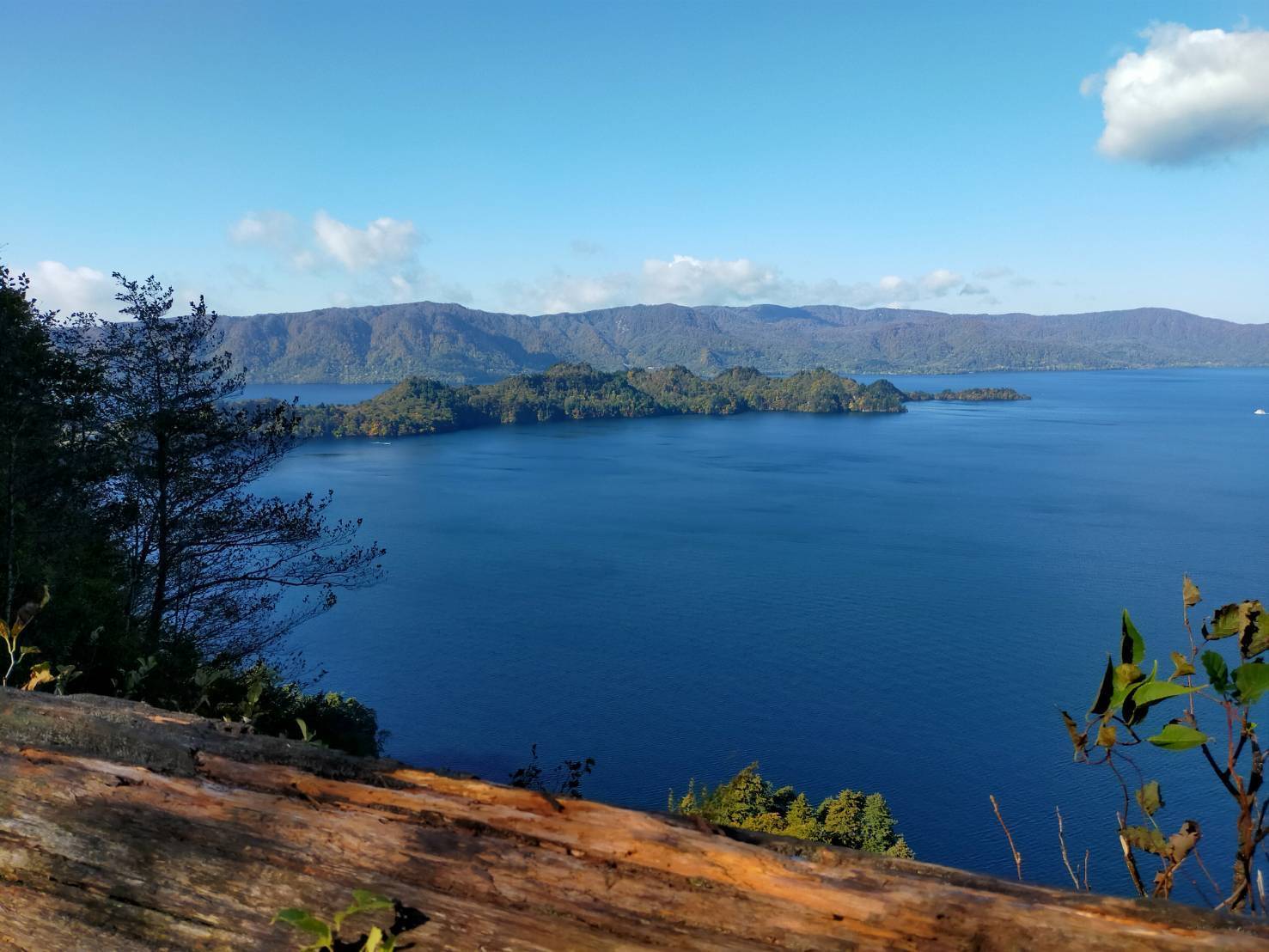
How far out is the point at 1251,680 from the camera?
1.28 meters

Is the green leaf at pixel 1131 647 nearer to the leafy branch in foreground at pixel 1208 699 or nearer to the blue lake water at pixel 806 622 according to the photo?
the leafy branch in foreground at pixel 1208 699

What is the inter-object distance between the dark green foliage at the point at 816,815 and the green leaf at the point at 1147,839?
14678 mm

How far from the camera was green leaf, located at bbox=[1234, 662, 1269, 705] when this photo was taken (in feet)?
4.17

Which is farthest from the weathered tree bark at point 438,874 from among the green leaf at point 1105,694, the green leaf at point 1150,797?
the green leaf at point 1150,797

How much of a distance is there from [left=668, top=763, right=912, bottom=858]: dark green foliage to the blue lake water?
2.95 metres

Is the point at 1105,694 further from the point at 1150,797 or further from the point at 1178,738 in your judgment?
the point at 1150,797

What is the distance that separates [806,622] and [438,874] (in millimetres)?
33416

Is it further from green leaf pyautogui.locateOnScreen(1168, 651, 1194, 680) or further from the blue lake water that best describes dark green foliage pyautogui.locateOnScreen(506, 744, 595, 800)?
the blue lake water

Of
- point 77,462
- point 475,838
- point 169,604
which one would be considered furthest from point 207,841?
point 169,604

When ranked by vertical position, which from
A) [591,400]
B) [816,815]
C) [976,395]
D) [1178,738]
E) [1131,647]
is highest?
[976,395]

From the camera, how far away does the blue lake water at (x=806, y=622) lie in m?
23.7

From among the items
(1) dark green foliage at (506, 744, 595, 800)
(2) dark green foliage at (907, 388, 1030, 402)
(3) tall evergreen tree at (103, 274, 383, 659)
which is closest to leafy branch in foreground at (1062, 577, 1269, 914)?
(1) dark green foliage at (506, 744, 595, 800)

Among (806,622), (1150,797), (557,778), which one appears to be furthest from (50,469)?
(806,622)

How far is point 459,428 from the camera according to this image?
108938mm
